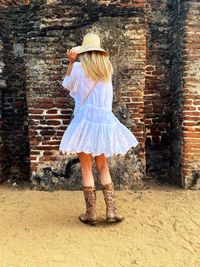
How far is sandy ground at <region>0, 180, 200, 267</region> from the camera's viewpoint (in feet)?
12.0

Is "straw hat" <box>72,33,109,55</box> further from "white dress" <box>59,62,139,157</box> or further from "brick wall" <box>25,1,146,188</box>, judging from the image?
"brick wall" <box>25,1,146,188</box>

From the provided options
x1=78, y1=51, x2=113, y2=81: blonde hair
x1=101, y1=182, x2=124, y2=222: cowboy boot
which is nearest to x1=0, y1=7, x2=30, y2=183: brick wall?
x1=101, y1=182, x2=124, y2=222: cowboy boot

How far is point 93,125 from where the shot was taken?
13.8 feet

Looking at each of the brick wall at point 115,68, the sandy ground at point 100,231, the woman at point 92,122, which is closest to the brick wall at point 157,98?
the brick wall at point 115,68

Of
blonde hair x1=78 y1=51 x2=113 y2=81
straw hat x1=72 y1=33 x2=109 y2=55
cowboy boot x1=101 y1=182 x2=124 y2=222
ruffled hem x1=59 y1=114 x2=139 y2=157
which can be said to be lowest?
cowboy boot x1=101 y1=182 x2=124 y2=222

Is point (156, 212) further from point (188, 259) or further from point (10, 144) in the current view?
point (10, 144)

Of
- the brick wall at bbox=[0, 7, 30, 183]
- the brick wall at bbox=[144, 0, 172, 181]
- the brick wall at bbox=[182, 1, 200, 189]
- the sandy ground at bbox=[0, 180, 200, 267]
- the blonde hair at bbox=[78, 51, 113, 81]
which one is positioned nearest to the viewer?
the sandy ground at bbox=[0, 180, 200, 267]

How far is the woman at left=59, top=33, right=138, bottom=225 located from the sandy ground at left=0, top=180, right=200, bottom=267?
0.27m

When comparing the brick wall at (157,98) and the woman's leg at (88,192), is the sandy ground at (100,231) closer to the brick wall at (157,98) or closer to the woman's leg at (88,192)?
the woman's leg at (88,192)

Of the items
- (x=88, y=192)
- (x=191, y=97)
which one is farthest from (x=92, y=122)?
(x=191, y=97)

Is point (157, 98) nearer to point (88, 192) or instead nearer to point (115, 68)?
point (115, 68)

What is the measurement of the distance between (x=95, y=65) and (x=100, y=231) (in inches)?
66.0

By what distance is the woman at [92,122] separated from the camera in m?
4.13

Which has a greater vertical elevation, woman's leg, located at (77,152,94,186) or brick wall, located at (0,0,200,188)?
brick wall, located at (0,0,200,188)
